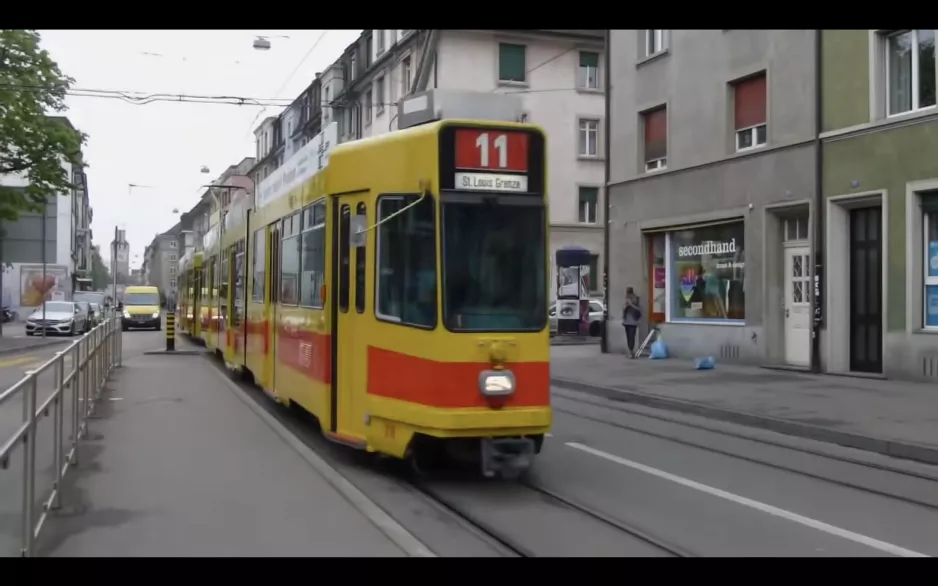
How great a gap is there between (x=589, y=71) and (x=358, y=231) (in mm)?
35064

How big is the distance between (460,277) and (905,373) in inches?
436

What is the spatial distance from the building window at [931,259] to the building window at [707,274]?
4.51m

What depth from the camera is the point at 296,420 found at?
12.6m

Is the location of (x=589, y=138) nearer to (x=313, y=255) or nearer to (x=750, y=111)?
(x=750, y=111)

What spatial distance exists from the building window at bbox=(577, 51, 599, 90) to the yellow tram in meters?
33.8

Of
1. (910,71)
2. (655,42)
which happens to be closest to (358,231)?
(910,71)

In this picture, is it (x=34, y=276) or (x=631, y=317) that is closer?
(x=631, y=317)

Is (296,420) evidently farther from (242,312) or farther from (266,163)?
(266,163)

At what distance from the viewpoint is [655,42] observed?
75.9 ft

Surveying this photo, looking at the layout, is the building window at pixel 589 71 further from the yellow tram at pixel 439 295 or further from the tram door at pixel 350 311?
the tram door at pixel 350 311

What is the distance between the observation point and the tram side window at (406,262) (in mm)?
7844

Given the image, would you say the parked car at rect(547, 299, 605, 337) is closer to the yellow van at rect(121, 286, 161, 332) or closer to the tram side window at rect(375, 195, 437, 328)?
the yellow van at rect(121, 286, 161, 332)

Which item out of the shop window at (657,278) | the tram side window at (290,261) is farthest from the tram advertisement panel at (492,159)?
the shop window at (657,278)

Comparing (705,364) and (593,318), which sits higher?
(593,318)
